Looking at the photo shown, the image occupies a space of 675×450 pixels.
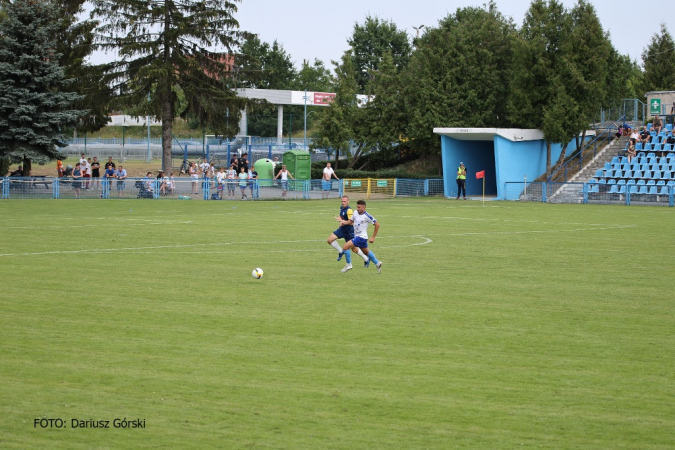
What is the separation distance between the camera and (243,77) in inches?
1923

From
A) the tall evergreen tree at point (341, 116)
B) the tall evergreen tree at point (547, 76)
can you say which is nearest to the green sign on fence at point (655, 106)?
the tall evergreen tree at point (547, 76)

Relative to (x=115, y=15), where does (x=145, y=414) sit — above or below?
below

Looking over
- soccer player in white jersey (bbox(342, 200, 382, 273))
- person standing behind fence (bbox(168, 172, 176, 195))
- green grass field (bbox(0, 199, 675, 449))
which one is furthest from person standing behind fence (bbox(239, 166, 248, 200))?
soccer player in white jersey (bbox(342, 200, 382, 273))

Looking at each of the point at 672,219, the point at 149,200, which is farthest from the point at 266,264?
the point at 149,200

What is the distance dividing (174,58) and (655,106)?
29284mm

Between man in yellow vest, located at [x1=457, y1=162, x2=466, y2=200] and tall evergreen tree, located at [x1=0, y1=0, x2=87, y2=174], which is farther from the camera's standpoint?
man in yellow vest, located at [x1=457, y1=162, x2=466, y2=200]

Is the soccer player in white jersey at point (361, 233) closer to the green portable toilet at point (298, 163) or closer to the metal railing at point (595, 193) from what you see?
the metal railing at point (595, 193)

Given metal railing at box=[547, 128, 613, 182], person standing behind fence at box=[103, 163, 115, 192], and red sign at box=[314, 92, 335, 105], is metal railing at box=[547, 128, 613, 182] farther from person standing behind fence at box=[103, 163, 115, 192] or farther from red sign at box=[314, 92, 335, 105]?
person standing behind fence at box=[103, 163, 115, 192]

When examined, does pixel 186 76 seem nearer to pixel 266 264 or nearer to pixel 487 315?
pixel 266 264

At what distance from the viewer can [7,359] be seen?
28.2 feet

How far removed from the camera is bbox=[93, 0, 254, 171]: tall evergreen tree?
45844mm

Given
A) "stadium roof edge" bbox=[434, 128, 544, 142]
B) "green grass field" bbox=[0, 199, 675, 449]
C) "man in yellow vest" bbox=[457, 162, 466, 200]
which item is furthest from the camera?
"stadium roof edge" bbox=[434, 128, 544, 142]

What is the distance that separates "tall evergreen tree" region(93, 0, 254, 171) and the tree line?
72 millimetres

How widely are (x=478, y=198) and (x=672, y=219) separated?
16172 mm
